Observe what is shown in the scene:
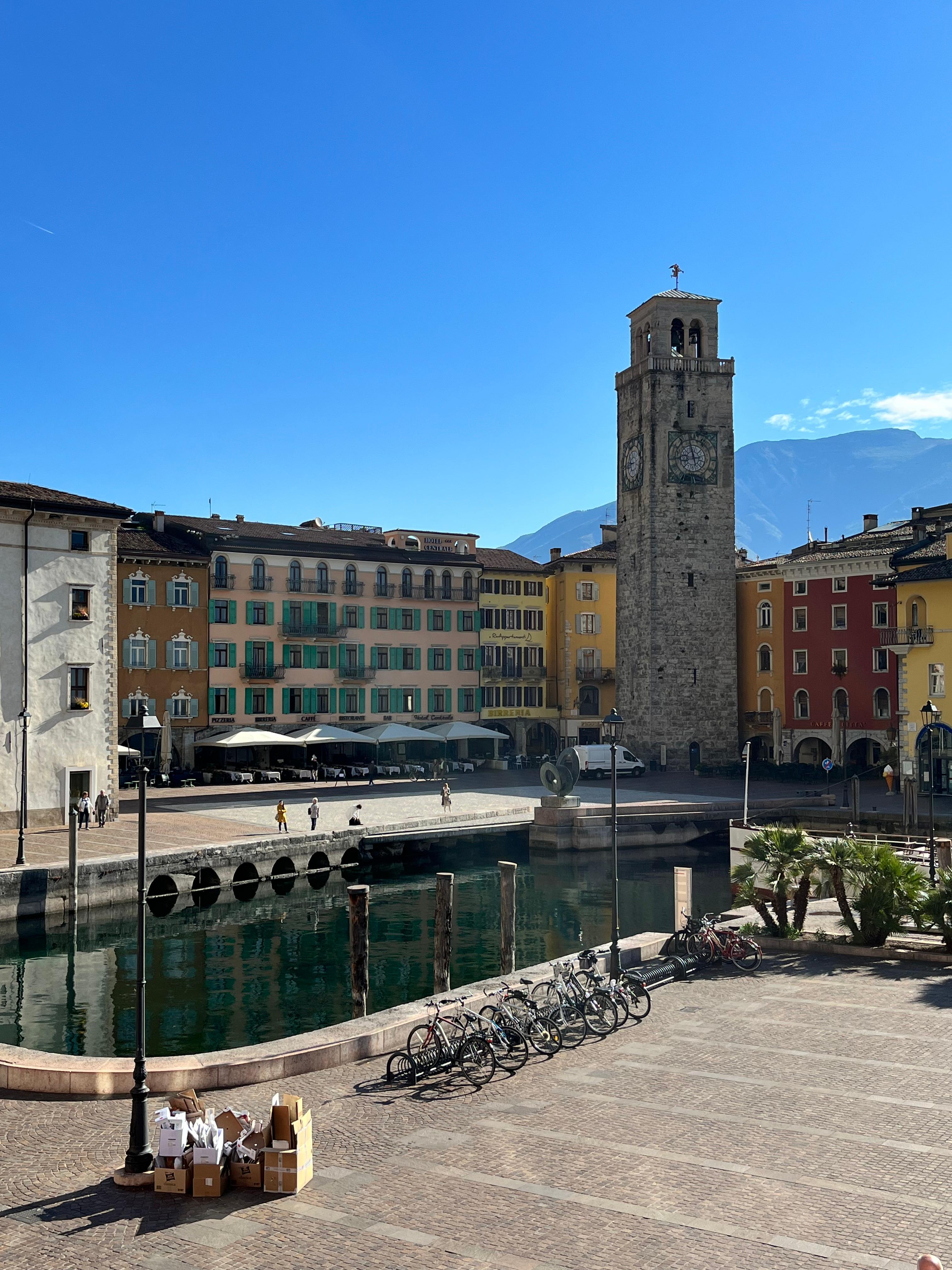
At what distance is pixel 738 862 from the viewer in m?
38.1

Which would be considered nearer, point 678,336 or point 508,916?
point 508,916

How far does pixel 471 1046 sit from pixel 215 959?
655 inches

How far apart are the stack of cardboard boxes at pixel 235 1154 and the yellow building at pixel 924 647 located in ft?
141

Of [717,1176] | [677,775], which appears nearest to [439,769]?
[677,775]

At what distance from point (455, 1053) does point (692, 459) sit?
185ft

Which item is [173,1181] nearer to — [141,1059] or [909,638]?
[141,1059]

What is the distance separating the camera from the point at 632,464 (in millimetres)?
69250

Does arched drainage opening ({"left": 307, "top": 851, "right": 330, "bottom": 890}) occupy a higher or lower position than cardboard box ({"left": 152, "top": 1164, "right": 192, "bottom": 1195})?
lower

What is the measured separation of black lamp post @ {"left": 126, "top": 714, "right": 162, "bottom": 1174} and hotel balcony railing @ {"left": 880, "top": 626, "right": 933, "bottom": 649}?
142 feet

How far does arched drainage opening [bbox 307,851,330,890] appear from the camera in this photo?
40156mm

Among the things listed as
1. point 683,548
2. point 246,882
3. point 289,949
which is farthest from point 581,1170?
point 683,548

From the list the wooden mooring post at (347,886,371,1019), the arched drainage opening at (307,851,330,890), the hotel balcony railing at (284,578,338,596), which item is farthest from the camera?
the hotel balcony railing at (284,578,338,596)

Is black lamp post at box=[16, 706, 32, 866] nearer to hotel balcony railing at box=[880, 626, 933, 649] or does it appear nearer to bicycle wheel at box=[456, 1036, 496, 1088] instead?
bicycle wheel at box=[456, 1036, 496, 1088]

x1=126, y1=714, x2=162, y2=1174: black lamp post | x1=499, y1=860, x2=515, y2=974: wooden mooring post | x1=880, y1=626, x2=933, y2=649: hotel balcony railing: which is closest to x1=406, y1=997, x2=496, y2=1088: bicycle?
x1=126, y1=714, x2=162, y2=1174: black lamp post
